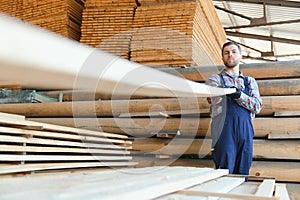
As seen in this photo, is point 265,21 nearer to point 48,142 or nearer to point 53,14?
point 53,14

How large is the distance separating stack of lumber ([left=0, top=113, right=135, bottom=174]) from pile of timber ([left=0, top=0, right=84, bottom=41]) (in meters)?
2.42

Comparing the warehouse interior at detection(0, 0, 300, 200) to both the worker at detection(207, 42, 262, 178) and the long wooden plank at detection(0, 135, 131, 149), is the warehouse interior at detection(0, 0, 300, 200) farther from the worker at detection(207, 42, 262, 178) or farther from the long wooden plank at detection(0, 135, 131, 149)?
the worker at detection(207, 42, 262, 178)

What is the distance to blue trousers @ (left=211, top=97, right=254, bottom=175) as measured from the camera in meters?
3.94

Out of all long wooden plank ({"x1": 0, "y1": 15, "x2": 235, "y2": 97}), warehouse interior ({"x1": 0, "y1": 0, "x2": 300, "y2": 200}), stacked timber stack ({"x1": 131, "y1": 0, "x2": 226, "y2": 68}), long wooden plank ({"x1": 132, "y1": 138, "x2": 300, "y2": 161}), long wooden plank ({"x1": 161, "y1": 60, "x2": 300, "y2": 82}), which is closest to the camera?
long wooden plank ({"x1": 0, "y1": 15, "x2": 235, "y2": 97})

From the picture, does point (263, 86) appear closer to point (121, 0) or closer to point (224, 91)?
point (224, 91)

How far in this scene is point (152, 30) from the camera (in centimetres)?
564

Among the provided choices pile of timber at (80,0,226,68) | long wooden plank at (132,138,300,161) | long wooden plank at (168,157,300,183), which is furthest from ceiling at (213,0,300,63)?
long wooden plank at (168,157,300,183)

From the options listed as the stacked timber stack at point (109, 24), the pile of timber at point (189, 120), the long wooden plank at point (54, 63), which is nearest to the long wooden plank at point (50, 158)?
the pile of timber at point (189, 120)

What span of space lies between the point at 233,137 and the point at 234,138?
2cm

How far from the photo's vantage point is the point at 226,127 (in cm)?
396

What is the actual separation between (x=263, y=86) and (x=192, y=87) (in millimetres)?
3103

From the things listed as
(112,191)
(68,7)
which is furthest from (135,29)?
(112,191)

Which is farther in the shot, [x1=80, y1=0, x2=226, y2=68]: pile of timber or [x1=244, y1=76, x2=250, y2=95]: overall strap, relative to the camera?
[x1=80, y1=0, x2=226, y2=68]: pile of timber

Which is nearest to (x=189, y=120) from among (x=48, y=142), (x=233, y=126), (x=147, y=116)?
(x=147, y=116)
